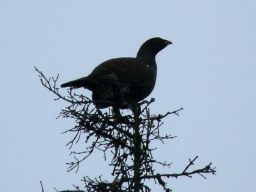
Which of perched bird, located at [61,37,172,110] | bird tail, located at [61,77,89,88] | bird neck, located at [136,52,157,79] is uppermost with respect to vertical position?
bird neck, located at [136,52,157,79]

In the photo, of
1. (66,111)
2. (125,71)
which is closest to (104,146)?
A: (66,111)

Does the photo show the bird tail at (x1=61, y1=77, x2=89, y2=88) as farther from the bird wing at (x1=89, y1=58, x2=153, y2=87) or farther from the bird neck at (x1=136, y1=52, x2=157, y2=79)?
the bird neck at (x1=136, y1=52, x2=157, y2=79)

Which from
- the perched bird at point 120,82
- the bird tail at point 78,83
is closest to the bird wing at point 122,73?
the perched bird at point 120,82

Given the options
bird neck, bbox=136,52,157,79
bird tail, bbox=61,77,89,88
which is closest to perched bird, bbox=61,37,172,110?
bird tail, bbox=61,77,89,88

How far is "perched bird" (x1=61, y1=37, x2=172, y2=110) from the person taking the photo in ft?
21.7

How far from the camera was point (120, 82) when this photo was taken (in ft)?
22.6

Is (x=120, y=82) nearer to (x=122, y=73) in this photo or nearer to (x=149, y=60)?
(x=122, y=73)

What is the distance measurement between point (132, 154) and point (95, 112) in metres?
0.67

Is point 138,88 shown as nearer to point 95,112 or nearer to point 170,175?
point 95,112

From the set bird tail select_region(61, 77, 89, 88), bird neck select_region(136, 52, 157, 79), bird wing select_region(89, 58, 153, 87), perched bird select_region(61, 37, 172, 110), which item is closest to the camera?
bird tail select_region(61, 77, 89, 88)

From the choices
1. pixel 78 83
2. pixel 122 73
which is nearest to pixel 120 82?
pixel 122 73

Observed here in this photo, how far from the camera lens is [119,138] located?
493 cm

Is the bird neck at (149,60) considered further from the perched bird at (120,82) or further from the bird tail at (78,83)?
the bird tail at (78,83)

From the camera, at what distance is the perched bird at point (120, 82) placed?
6629mm
